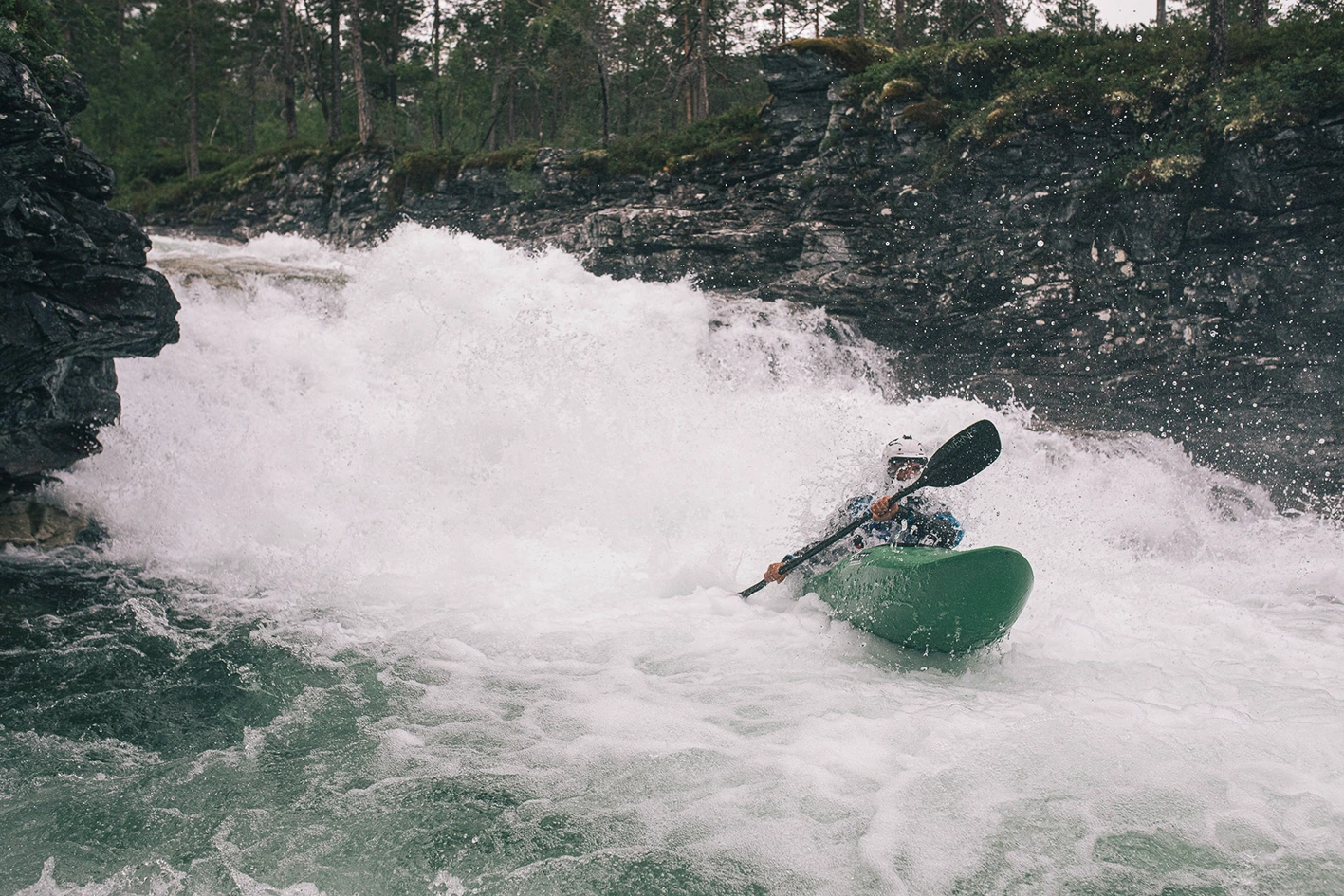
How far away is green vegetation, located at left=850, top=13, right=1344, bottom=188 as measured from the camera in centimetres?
1020

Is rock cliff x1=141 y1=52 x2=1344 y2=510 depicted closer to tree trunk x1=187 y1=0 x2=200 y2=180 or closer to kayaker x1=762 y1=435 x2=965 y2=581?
kayaker x1=762 y1=435 x2=965 y2=581

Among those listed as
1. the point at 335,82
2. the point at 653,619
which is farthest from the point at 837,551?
the point at 335,82

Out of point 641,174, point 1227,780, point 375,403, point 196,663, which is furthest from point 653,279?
point 1227,780

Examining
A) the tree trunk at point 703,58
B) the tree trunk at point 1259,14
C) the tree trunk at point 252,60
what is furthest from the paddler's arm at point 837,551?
the tree trunk at point 252,60

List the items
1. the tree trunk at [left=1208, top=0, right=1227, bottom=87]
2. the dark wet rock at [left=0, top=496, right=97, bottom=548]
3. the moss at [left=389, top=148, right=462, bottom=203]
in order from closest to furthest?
the dark wet rock at [left=0, top=496, right=97, bottom=548]
the tree trunk at [left=1208, top=0, right=1227, bottom=87]
the moss at [left=389, top=148, right=462, bottom=203]

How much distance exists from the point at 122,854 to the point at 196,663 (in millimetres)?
2051

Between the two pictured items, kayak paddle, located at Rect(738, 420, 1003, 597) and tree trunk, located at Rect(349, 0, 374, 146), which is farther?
tree trunk, located at Rect(349, 0, 374, 146)

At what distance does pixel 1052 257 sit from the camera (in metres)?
11.6

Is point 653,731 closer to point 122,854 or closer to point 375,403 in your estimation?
point 122,854

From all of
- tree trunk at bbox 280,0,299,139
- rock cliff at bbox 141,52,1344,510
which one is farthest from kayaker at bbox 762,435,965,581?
tree trunk at bbox 280,0,299,139

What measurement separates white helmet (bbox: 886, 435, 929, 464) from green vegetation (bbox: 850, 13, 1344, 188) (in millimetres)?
7527

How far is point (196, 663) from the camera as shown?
5.21 m

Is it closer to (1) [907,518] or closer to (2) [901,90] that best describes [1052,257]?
(2) [901,90]

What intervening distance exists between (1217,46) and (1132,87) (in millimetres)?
999
